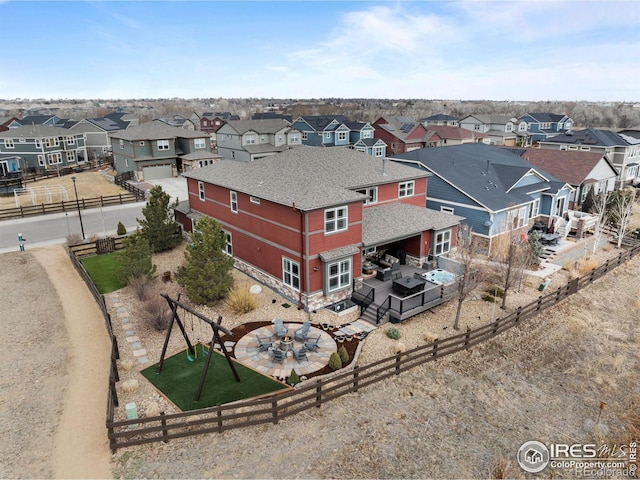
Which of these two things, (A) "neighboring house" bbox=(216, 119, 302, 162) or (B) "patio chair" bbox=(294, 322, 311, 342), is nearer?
(B) "patio chair" bbox=(294, 322, 311, 342)

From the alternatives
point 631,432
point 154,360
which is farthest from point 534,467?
point 154,360

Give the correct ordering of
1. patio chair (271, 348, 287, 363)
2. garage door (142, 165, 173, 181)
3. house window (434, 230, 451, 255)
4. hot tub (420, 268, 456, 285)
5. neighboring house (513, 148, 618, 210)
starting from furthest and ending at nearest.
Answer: garage door (142, 165, 173, 181) → neighboring house (513, 148, 618, 210) → house window (434, 230, 451, 255) → hot tub (420, 268, 456, 285) → patio chair (271, 348, 287, 363)

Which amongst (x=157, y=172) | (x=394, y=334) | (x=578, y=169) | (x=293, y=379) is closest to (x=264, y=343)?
(x=293, y=379)

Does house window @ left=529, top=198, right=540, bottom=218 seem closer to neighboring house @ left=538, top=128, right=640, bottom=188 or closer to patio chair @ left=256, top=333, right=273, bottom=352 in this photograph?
neighboring house @ left=538, top=128, right=640, bottom=188

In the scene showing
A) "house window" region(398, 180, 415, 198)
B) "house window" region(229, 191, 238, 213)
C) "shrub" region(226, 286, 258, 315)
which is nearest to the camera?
"shrub" region(226, 286, 258, 315)

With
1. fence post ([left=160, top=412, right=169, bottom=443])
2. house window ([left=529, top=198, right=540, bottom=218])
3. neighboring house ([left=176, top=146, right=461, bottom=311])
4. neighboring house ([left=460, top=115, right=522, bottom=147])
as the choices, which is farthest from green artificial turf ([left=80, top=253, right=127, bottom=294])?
neighboring house ([left=460, top=115, right=522, bottom=147])

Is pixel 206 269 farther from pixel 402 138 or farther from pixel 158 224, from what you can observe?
pixel 402 138

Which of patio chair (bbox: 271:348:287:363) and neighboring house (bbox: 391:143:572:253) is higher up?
neighboring house (bbox: 391:143:572:253)

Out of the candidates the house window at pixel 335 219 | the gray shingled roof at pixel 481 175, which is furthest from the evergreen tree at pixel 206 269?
the gray shingled roof at pixel 481 175
